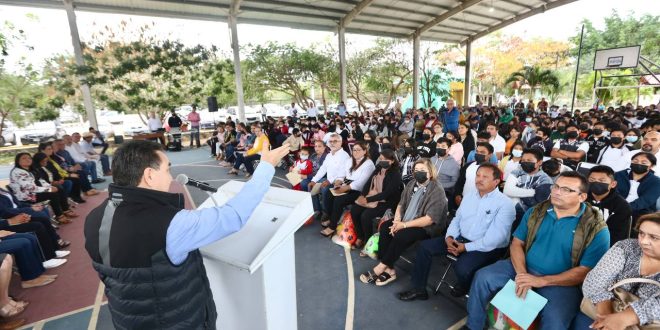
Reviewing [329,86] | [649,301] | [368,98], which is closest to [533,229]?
[649,301]

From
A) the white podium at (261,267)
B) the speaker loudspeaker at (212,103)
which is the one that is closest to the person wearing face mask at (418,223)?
the white podium at (261,267)

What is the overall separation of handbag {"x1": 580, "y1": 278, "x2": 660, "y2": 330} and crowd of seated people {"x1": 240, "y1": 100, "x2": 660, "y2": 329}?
0.03 meters

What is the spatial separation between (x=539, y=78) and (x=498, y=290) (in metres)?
20.4

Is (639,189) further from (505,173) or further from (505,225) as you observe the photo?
(505,225)

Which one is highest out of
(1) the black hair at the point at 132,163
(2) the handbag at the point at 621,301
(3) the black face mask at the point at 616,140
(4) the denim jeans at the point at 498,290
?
(1) the black hair at the point at 132,163

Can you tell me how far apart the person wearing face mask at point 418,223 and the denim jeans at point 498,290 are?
758 millimetres

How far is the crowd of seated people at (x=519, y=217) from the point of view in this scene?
6.50 ft

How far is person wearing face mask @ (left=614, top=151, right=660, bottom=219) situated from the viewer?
3.13 meters

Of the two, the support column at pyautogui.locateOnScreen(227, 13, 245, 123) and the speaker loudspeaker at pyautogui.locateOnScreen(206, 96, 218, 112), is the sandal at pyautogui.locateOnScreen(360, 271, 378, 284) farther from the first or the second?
the support column at pyautogui.locateOnScreen(227, 13, 245, 123)

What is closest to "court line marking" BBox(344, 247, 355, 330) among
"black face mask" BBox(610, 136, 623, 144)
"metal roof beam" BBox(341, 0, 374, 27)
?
"black face mask" BBox(610, 136, 623, 144)

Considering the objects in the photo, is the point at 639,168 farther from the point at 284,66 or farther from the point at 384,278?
the point at 284,66

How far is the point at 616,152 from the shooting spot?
14.7 feet

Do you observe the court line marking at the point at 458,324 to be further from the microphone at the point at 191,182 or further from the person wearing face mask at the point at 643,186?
the microphone at the point at 191,182

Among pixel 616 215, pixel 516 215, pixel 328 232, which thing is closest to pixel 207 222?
pixel 516 215
